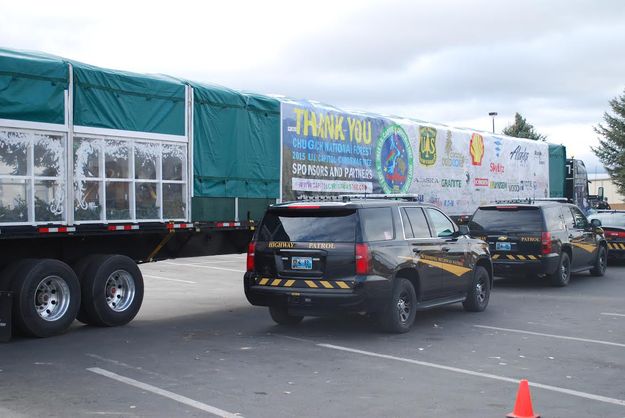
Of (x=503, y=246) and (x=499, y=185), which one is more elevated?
(x=499, y=185)

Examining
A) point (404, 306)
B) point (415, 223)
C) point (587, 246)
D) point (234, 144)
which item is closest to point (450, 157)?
point (587, 246)

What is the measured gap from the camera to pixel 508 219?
1560cm

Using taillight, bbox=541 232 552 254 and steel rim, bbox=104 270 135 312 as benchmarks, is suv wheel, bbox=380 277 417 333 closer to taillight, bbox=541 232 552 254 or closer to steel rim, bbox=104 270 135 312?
steel rim, bbox=104 270 135 312

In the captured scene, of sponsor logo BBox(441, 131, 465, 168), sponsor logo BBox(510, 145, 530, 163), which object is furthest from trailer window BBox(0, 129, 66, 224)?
sponsor logo BBox(510, 145, 530, 163)

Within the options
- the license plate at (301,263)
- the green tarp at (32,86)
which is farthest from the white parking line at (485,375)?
the green tarp at (32,86)

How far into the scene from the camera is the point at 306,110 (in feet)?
45.9

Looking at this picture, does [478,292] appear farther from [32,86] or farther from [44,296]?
[32,86]

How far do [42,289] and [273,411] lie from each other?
4771 millimetres

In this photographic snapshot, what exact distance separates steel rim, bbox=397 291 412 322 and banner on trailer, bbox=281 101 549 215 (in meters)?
3.87

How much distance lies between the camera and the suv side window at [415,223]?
10812 mm

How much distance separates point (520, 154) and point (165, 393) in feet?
56.3

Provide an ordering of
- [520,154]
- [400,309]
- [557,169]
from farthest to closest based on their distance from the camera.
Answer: [557,169], [520,154], [400,309]

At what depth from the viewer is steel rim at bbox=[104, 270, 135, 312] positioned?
10.9m

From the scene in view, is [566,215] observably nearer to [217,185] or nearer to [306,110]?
[306,110]
